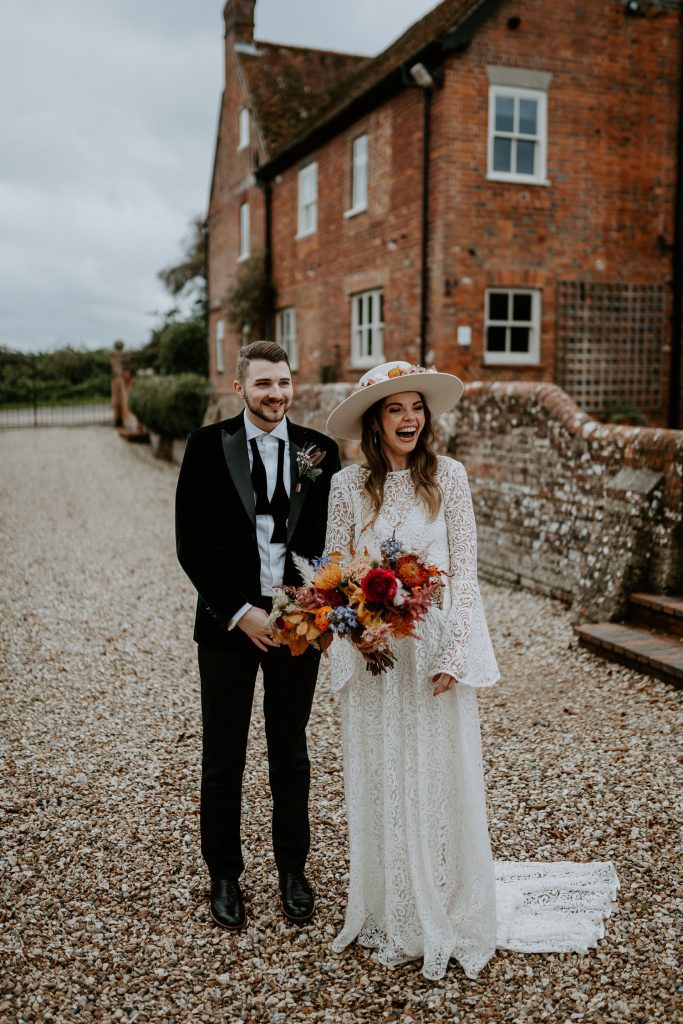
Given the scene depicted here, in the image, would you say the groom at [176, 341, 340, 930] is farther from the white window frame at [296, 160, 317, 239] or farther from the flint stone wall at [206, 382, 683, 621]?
the white window frame at [296, 160, 317, 239]

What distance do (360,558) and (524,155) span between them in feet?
43.2

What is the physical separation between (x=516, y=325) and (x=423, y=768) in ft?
39.7

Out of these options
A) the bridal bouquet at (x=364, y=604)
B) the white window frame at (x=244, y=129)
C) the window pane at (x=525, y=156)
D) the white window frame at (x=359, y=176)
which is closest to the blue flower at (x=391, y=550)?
the bridal bouquet at (x=364, y=604)

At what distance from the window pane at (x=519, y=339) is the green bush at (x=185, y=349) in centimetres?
1781

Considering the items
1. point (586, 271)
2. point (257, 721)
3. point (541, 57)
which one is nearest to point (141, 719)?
point (257, 721)

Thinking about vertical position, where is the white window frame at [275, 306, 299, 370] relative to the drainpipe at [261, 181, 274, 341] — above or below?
below

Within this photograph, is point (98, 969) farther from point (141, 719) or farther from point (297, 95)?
point (297, 95)

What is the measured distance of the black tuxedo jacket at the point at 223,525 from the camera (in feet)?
10.2

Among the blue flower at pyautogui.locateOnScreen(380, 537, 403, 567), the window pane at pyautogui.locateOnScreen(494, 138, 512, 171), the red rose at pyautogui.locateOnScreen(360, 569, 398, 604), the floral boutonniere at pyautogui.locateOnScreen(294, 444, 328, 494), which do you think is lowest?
the red rose at pyautogui.locateOnScreen(360, 569, 398, 604)

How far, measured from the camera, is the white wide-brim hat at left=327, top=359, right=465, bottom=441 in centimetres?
303

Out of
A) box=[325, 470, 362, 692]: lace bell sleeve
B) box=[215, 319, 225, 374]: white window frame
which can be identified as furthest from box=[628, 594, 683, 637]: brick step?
box=[215, 319, 225, 374]: white window frame

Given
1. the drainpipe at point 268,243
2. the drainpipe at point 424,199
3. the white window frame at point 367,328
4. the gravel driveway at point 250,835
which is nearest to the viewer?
the gravel driveway at point 250,835

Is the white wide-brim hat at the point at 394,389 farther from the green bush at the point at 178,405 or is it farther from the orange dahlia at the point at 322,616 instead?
the green bush at the point at 178,405

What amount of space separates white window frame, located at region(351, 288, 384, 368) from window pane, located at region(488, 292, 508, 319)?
2205 mm
